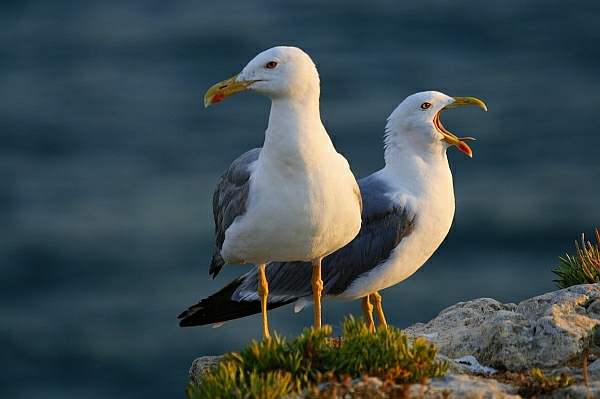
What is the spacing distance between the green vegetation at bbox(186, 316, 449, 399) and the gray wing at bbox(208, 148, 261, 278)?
167cm

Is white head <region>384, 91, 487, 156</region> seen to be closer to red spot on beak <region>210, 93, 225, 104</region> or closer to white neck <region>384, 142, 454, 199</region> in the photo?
white neck <region>384, 142, 454, 199</region>

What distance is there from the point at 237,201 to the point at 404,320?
7066 mm

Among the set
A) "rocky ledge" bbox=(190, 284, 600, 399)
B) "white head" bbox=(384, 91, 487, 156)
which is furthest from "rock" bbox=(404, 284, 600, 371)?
"white head" bbox=(384, 91, 487, 156)

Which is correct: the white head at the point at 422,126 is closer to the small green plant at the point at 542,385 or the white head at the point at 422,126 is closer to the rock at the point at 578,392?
the small green plant at the point at 542,385

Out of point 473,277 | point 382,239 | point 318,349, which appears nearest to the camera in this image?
point 318,349

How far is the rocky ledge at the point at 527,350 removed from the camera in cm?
534

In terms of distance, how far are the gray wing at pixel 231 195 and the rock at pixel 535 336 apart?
63.9 inches

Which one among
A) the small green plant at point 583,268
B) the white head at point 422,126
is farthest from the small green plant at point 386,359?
the white head at point 422,126

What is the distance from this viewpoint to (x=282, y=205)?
6742 mm

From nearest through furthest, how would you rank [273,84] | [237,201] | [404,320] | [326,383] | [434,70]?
[326,383], [273,84], [237,201], [404,320], [434,70]

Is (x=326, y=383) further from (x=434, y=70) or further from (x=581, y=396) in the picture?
(x=434, y=70)

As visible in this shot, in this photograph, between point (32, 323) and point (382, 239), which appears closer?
point (382, 239)

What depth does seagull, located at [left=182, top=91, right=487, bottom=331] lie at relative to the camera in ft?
27.6

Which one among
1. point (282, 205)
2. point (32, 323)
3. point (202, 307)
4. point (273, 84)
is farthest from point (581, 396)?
point (32, 323)
